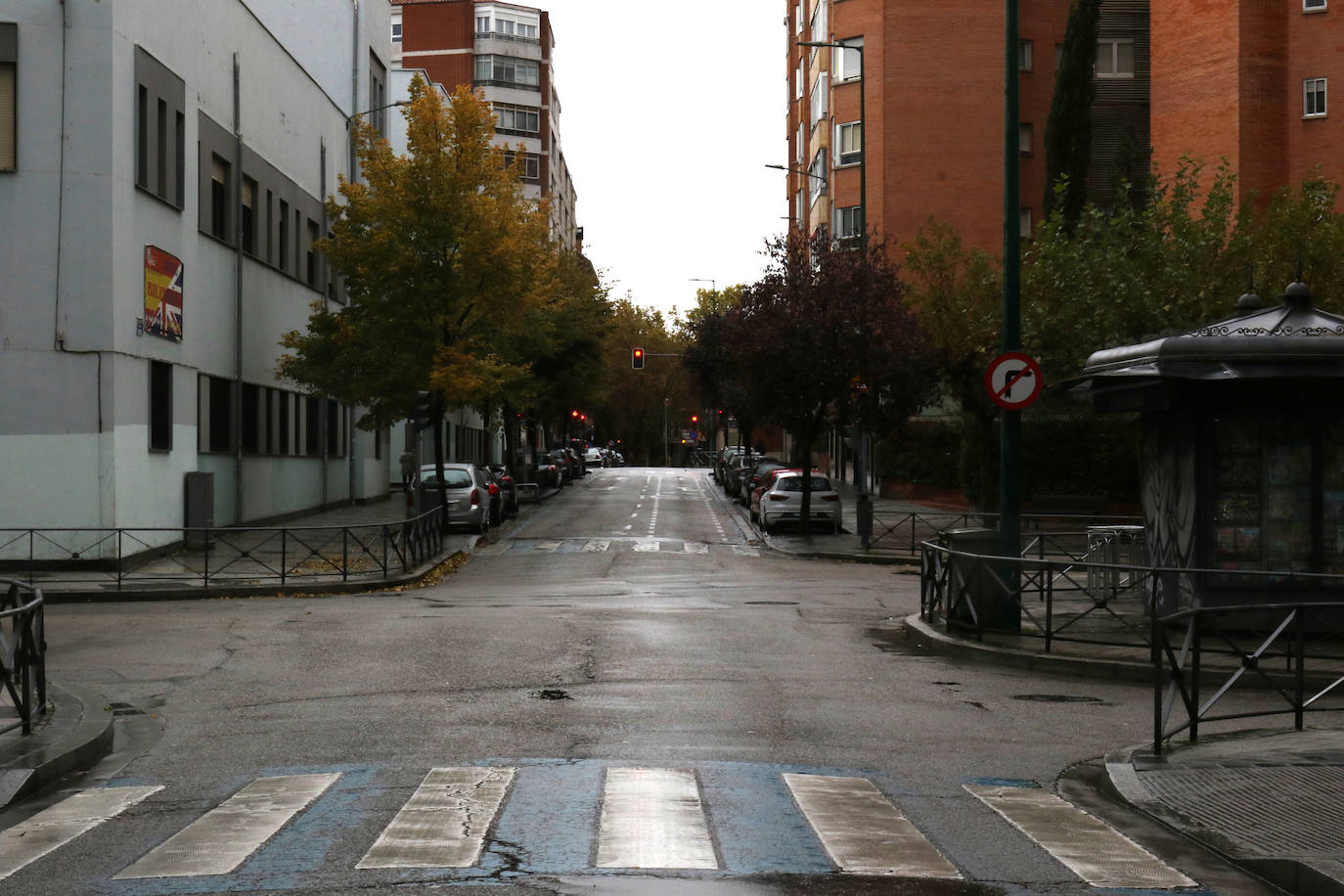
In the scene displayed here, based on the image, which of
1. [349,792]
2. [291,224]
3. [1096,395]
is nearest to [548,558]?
[291,224]

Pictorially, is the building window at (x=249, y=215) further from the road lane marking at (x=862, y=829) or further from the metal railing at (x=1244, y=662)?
the road lane marking at (x=862, y=829)

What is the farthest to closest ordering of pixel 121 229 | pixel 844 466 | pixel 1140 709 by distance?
pixel 844 466 → pixel 121 229 → pixel 1140 709

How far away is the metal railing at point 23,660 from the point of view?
9.83 metres

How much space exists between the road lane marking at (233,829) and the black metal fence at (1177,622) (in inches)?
203

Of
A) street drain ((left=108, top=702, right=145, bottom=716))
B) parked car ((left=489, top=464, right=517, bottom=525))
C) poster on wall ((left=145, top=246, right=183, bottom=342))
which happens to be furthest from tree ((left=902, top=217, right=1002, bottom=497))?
street drain ((left=108, top=702, right=145, bottom=716))

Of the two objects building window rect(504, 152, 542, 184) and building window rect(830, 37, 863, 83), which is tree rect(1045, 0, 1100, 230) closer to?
building window rect(830, 37, 863, 83)

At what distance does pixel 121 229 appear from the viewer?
24.5 m

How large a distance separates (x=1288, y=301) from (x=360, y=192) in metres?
23.5

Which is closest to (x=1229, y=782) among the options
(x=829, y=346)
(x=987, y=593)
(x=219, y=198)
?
(x=987, y=593)

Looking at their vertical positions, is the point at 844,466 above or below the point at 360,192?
below

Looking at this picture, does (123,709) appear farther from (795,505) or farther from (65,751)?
(795,505)

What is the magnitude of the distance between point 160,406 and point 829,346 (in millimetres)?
15022

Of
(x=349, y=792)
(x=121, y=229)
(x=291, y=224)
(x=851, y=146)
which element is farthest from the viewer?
(x=851, y=146)

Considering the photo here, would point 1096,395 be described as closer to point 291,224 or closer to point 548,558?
point 548,558
